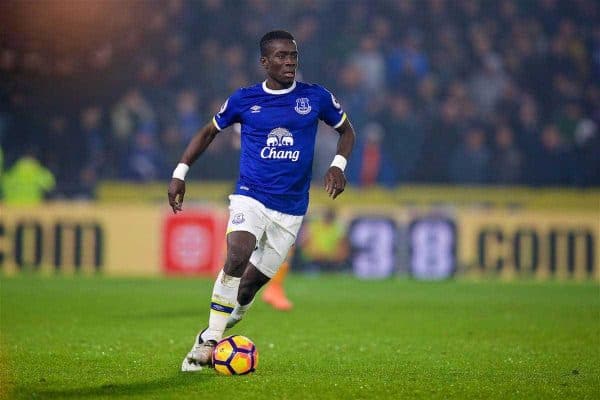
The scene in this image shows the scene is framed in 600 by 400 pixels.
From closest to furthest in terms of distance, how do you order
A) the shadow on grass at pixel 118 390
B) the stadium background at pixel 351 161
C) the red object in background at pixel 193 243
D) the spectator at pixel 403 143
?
the shadow on grass at pixel 118 390 < the stadium background at pixel 351 161 < the red object in background at pixel 193 243 < the spectator at pixel 403 143

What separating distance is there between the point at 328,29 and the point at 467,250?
587 centimetres

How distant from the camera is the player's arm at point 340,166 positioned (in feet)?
26.2

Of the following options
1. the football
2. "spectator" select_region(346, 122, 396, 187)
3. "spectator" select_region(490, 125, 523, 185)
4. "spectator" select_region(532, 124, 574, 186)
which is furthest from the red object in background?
the football

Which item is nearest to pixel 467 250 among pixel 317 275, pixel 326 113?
pixel 317 275

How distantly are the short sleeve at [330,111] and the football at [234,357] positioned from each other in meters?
1.81

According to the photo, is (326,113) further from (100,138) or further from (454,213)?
(100,138)

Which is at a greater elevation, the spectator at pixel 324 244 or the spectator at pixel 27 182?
the spectator at pixel 27 182

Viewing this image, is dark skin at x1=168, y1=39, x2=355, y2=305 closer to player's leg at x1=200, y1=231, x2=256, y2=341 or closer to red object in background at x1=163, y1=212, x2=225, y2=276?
player's leg at x1=200, y1=231, x2=256, y2=341

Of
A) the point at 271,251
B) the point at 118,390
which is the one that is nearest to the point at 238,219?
the point at 271,251

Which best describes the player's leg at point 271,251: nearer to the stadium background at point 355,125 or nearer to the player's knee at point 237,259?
the player's knee at point 237,259

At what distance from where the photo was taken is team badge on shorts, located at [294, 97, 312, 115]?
8.31 m

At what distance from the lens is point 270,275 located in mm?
8461

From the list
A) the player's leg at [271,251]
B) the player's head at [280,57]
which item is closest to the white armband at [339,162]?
the player's leg at [271,251]

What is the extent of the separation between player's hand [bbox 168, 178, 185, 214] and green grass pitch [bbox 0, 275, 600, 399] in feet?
3.74
